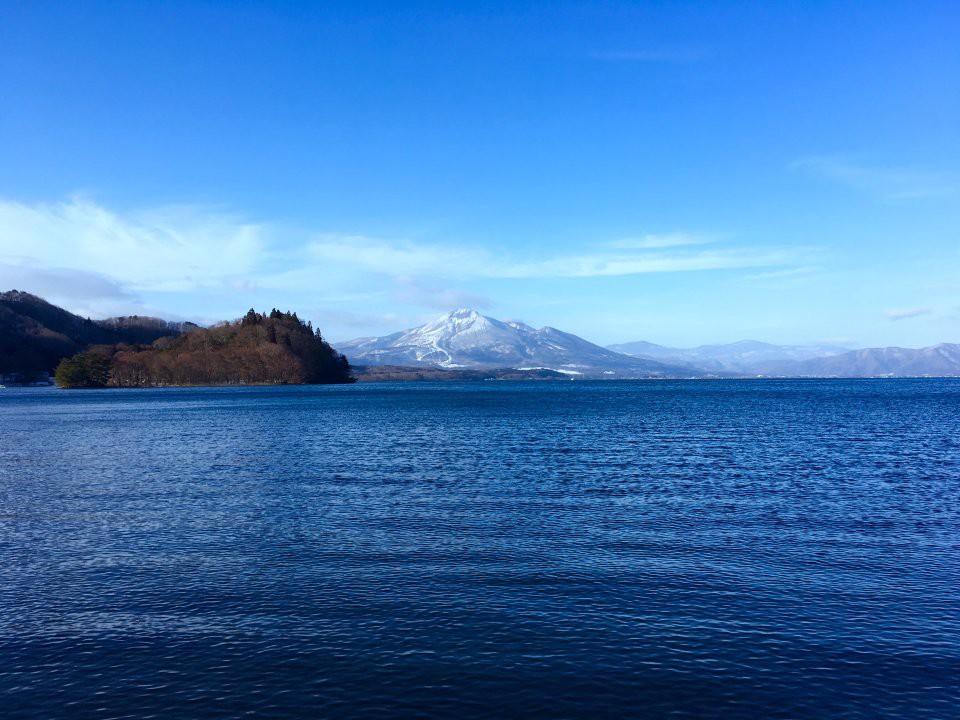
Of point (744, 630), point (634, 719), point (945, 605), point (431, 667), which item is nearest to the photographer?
point (634, 719)

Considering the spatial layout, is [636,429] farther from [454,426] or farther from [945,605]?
[945,605]

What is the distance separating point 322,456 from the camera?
51.4 m

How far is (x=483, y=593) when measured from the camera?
1900cm

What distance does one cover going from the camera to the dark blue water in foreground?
44.8 feet

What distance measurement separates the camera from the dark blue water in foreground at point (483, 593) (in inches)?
537

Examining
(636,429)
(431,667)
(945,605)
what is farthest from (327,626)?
(636,429)

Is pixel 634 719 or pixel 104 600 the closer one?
pixel 634 719

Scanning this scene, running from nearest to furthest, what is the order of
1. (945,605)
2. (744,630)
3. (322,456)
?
(744,630) → (945,605) → (322,456)

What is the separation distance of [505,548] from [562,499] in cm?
934

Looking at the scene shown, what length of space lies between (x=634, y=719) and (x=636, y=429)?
60.4 metres

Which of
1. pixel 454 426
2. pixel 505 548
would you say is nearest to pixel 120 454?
pixel 454 426

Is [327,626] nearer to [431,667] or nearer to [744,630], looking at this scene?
[431,667]

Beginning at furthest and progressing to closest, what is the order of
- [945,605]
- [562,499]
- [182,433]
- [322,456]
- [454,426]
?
[454,426]
[182,433]
[322,456]
[562,499]
[945,605]

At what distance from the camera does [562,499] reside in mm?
32688
